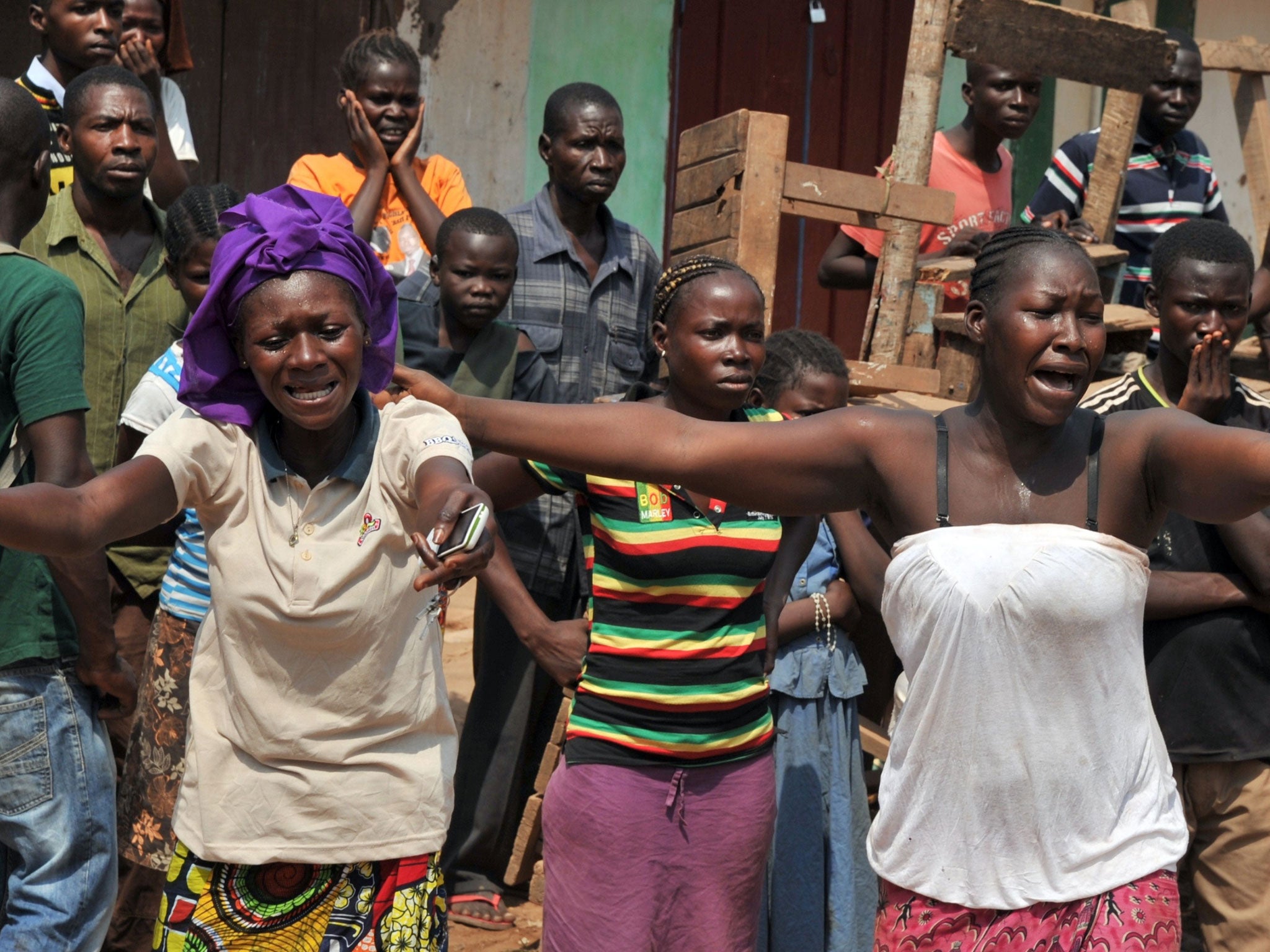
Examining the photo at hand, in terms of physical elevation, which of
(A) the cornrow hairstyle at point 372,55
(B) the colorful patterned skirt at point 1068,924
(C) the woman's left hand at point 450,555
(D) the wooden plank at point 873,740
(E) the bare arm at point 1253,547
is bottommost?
(D) the wooden plank at point 873,740

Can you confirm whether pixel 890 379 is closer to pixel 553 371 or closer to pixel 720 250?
pixel 720 250

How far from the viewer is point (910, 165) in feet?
17.0

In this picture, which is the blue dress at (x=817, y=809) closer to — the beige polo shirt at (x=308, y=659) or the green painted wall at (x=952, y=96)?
the beige polo shirt at (x=308, y=659)

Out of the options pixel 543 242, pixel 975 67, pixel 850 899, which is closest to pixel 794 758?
pixel 850 899

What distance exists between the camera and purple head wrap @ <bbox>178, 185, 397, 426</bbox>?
109 inches

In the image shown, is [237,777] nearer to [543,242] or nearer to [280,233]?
[280,233]

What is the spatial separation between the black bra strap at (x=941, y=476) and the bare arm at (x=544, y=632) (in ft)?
3.86

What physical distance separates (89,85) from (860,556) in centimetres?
276

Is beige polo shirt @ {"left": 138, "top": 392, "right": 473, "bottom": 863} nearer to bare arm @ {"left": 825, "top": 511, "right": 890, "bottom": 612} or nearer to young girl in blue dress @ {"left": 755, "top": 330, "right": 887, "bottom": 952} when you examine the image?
young girl in blue dress @ {"left": 755, "top": 330, "right": 887, "bottom": 952}

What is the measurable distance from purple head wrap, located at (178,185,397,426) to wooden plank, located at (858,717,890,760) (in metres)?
2.33

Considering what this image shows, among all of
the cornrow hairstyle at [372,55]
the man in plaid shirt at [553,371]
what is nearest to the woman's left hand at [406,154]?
the cornrow hairstyle at [372,55]

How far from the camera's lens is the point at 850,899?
4102 millimetres

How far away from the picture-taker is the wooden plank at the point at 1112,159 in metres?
5.48

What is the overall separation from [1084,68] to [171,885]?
429cm
